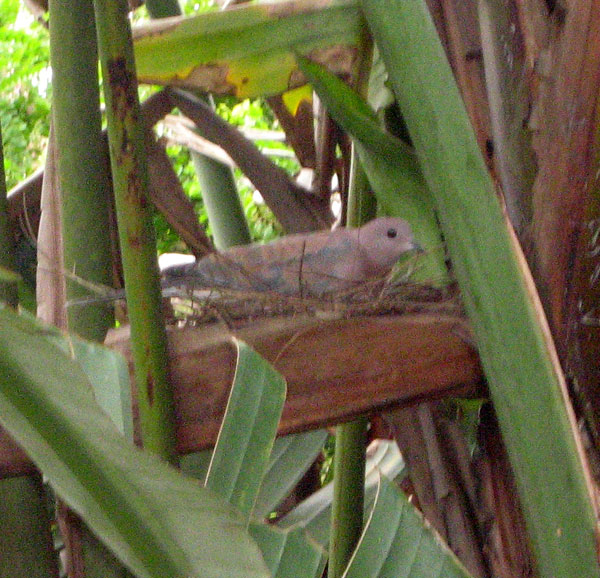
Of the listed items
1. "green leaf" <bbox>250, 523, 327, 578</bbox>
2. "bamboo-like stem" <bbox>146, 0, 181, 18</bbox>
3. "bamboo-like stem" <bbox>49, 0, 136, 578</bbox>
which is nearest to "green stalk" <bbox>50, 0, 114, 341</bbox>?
"bamboo-like stem" <bbox>49, 0, 136, 578</bbox>

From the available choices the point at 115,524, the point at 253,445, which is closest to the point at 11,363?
the point at 115,524

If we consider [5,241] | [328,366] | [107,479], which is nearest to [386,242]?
[328,366]

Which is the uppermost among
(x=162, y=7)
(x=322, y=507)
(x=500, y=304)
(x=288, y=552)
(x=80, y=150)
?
(x=162, y=7)

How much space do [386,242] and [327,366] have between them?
57 centimetres

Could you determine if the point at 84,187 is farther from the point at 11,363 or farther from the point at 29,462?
the point at 11,363

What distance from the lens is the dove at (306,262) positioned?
0.83 meters

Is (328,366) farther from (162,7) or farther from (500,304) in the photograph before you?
(162,7)

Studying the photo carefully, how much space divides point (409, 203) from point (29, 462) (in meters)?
0.36

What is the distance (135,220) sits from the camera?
0.42 m

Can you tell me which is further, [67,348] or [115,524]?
[67,348]

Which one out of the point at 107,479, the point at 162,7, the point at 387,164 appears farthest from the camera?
the point at 162,7

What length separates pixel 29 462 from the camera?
0.45 metres

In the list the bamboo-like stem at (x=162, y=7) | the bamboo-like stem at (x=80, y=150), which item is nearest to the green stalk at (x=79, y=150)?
the bamboo-like stem at (x=80, y=150)

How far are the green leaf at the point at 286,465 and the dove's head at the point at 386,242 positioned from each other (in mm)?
297
